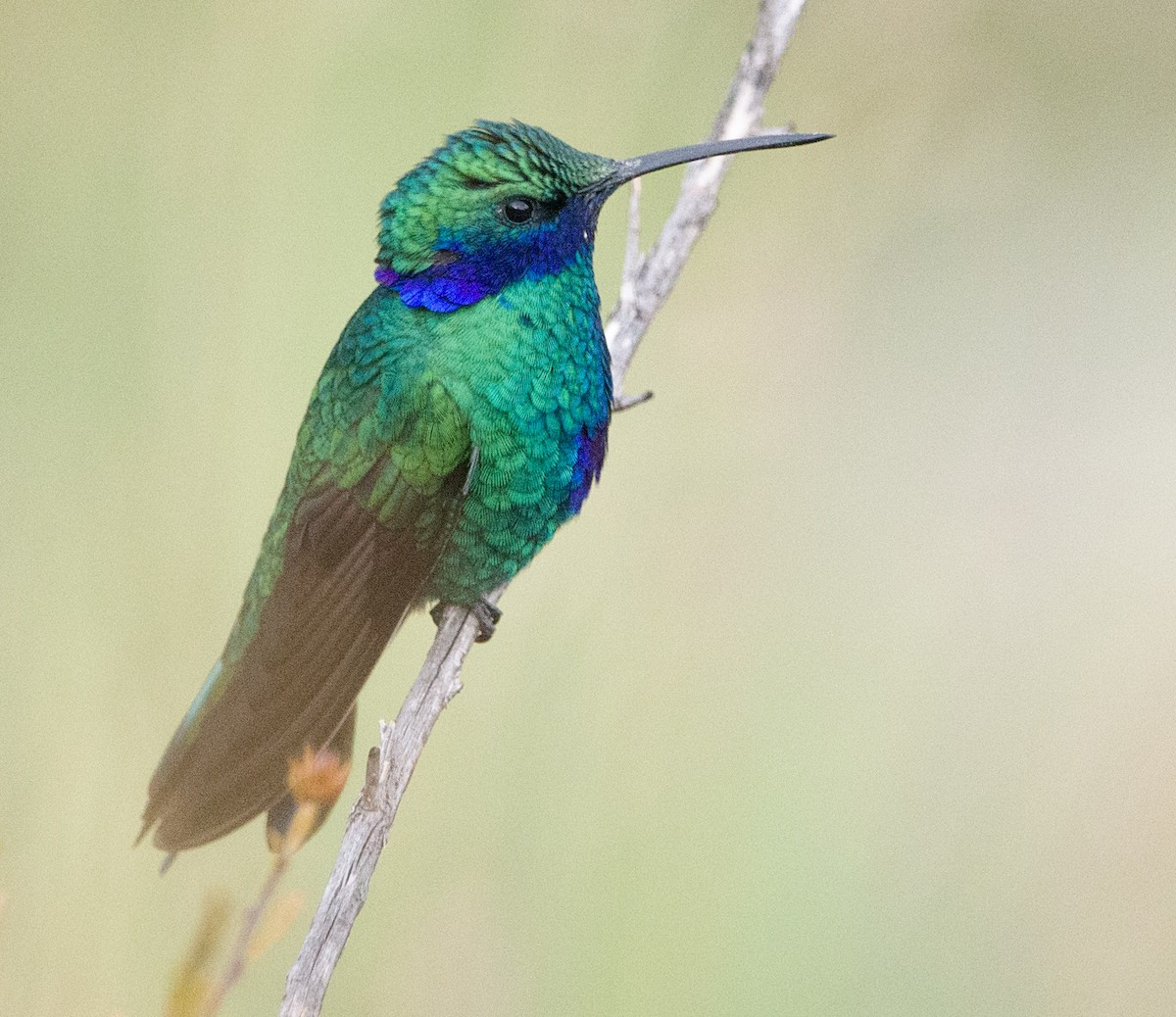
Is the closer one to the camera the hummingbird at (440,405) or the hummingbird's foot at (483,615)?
the hummingbird at (440,405)

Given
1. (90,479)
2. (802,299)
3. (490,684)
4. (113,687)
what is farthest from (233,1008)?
(802,299)

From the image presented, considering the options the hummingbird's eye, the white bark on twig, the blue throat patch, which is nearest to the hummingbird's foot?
the white bark on twig

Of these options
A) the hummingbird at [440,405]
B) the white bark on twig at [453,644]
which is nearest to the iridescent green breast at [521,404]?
the hummingbird at [440,405]

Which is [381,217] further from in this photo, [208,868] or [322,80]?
[208,868]

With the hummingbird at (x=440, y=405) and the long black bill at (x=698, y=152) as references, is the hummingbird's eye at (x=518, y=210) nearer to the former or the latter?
the hummingbird at (x=440, y=405)

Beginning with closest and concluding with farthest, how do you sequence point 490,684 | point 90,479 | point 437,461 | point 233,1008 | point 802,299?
point 233,1008, point 437,461, point 90,479, point 490,684, point 802,299

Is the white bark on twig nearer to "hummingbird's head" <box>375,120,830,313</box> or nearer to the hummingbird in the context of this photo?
the hummingbird

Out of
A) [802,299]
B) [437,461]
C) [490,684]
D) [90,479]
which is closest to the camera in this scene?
[437,461]

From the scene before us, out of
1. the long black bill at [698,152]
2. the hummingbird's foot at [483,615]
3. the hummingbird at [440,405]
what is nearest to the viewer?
the long black bill at [698,152]

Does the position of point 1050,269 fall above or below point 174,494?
above
